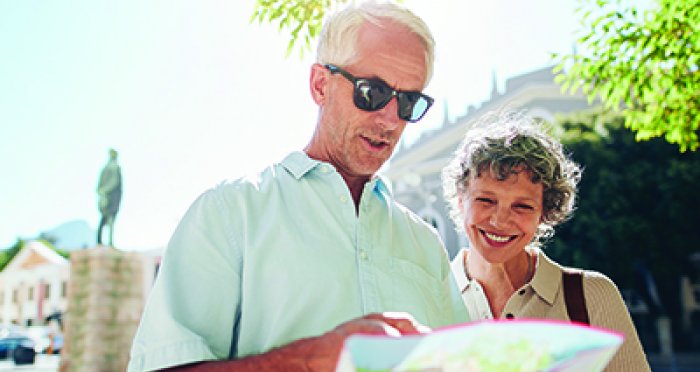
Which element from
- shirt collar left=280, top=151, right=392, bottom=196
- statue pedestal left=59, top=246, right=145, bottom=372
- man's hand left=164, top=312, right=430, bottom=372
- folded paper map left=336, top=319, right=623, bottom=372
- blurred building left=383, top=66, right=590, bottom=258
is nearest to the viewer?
folded paper map left=336, top=319, right=623, bottom=372

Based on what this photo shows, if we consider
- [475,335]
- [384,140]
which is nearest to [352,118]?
[384,140]

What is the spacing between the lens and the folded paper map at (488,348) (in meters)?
0.87

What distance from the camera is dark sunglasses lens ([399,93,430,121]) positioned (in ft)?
5.97

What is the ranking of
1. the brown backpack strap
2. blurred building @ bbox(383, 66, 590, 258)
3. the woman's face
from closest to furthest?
the brown backpack strap < the woman's face < blurred building @ bbox(383, 66, 590, 258)

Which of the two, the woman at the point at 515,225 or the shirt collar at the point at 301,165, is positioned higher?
the shirt collar at the point at 301,165

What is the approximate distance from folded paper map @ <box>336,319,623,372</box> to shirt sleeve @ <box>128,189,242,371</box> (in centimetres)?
56

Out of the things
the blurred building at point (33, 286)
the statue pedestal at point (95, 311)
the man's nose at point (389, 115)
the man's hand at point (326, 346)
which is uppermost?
the man's nose at point (389, 115)

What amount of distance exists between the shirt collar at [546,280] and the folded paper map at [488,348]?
184 cm

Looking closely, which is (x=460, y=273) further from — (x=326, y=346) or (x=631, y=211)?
(x=631, y=211)

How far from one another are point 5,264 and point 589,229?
65.5 meters

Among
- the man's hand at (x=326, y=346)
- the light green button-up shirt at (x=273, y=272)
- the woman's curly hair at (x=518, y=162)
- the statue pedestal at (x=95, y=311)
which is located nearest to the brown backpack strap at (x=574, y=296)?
the woman's curly hair at (x=518, y=162)

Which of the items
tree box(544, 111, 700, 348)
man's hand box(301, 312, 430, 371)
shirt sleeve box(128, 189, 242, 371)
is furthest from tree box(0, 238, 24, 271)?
man's hand box(301, 312, 430, 371)

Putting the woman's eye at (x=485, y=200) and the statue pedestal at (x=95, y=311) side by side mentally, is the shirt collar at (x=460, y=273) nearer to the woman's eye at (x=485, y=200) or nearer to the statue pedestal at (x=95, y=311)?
the woman's eye at (x=485, y=200)

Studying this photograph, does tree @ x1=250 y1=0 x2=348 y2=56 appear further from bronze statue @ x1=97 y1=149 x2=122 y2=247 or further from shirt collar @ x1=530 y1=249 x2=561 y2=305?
A: bronze statue @ x1=97 y1=149 x2=122 y2=247
